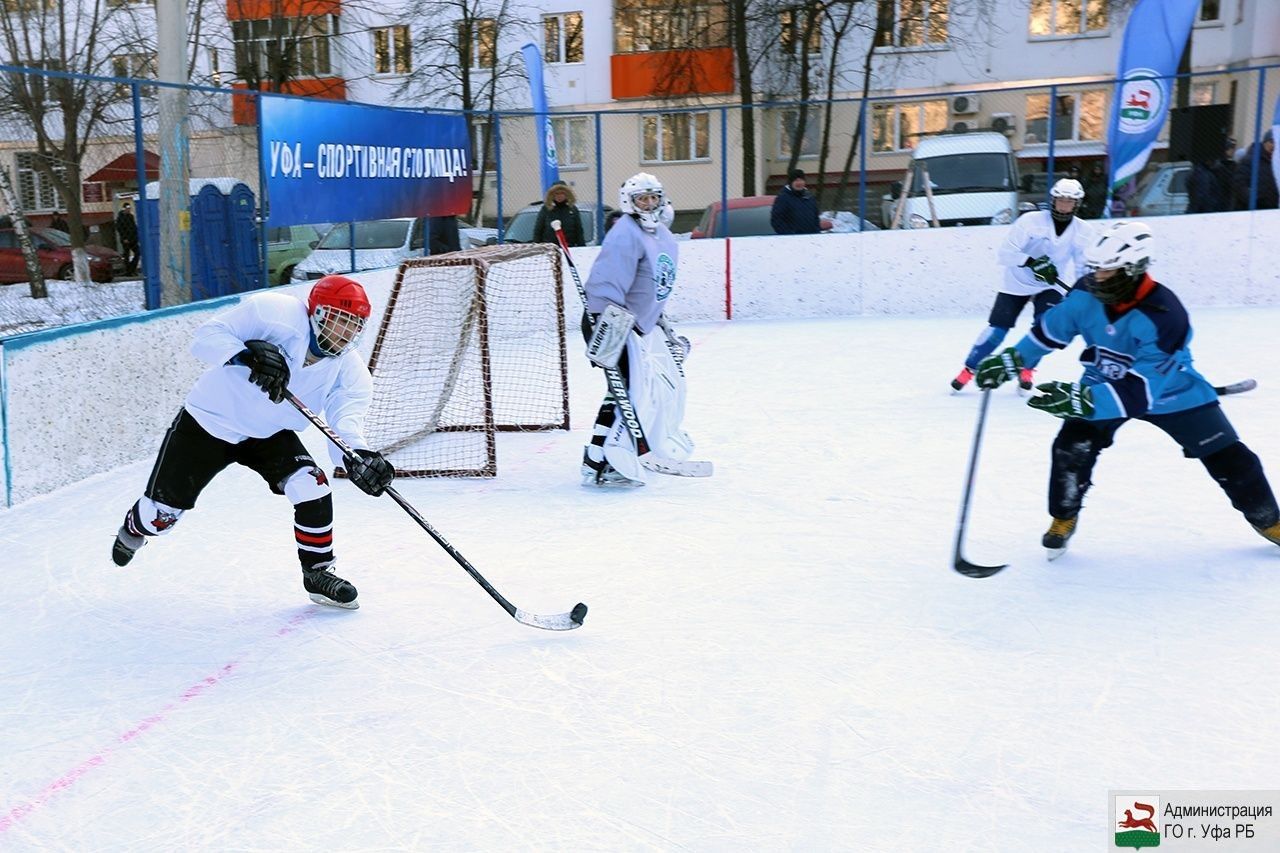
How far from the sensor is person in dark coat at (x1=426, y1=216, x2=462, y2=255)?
29.8 feet

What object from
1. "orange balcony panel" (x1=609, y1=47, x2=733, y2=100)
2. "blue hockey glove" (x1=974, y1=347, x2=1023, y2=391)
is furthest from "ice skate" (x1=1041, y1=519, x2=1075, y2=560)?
"orange balcony panel" (x1=609, y1=47, x2=733, y2=100)

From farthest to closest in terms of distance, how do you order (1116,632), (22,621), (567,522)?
(567,522), (22,621), (1116,632)

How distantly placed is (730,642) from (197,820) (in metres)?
1.33

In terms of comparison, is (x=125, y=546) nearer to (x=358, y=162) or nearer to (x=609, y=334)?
(x=609, y=334)

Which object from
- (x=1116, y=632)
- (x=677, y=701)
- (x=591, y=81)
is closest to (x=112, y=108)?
(x=677, y=701)

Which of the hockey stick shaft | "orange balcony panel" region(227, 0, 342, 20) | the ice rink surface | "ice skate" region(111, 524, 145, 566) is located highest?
"orange balcony panel" region(227, 0, 342, 20)

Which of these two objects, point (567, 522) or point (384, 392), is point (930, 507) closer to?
point (567, 522)

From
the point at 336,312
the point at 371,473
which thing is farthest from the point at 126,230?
the point at 371,473

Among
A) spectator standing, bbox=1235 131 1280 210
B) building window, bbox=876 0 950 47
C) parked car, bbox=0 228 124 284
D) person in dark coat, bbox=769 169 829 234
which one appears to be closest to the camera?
parked car, bbox=0 228 124 284

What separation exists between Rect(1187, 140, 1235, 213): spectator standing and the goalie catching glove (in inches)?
267

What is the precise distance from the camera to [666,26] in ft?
64.0

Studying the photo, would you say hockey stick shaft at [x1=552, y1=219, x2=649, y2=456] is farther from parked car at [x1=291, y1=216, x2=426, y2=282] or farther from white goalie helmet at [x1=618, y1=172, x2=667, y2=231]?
parked car at [x1=291, y1=216, x2=426, y2=282]

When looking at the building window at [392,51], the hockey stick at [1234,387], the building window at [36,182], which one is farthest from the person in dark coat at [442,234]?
the building window at [392,51]

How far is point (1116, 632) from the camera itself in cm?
296
